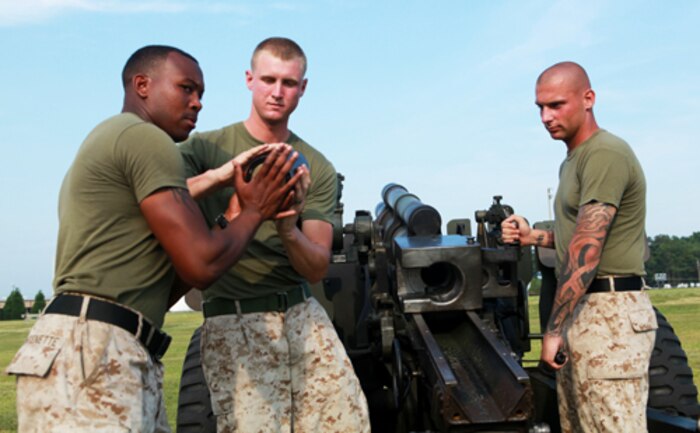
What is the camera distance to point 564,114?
4352 mm

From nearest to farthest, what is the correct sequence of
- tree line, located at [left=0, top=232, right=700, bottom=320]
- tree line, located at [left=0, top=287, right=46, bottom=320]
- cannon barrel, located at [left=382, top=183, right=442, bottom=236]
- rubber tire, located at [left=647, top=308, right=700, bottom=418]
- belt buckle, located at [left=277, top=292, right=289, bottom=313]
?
belt buckle, located at [left=277, top=292, right=289, bottom=313], rubber tire, located at [left=647, top=308, right=700, bottom=418], cannon barrel, located at [left=382, top=183, right=442, bottom=236], tree line, located at [left=0, top=287, right=46, bottom=320], tree line, located at [left=0, top=232, right=700, bottom=320]

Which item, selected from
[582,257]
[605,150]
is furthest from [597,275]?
[605,150]

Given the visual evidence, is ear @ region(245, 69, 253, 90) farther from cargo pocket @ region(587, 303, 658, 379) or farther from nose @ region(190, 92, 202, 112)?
cargo pocket @ region(587, 303, 658, 379)

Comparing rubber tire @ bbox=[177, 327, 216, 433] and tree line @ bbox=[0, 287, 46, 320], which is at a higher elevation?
tree line @ bbox=[0, 287, 46, 320]

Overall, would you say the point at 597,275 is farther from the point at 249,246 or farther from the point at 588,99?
the point at 249,246

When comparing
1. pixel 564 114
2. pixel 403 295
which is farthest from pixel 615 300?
pixel 403 295

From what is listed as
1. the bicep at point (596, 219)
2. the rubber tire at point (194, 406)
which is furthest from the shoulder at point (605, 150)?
the rubber tire at point (194, 406)

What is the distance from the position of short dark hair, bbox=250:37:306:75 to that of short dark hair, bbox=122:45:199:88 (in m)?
0.80

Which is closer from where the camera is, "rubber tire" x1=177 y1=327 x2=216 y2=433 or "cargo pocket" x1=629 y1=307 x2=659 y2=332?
"cargo pocket" x1=629 y1=307 x2=659 y2=332

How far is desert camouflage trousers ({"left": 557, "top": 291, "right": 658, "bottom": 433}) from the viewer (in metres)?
4.12

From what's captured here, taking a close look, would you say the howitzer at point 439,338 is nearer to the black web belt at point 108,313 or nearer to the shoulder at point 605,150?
the shoulder at point 605,150

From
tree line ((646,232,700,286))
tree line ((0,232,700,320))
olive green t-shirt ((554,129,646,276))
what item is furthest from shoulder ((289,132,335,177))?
tree line ((646,232,700,286))

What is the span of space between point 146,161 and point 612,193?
2.27 meters

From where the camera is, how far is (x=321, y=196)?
13.9ft
